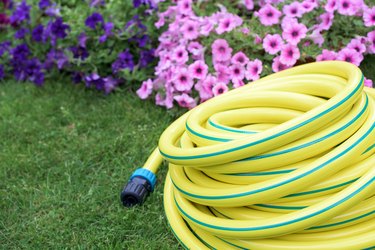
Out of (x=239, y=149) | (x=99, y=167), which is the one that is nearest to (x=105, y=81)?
(x=99, y=167)

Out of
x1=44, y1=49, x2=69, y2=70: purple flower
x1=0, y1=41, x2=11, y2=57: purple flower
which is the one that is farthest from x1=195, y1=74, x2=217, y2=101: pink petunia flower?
x1=0, y1=41, x2=11, y2=57: purple flower

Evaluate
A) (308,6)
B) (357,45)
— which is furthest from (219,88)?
(357,45)

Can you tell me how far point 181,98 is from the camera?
340 centimetres

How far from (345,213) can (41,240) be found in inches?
57.0

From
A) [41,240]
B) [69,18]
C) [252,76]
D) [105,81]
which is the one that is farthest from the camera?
[69,18]

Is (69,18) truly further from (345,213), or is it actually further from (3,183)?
Answer: (345,213)

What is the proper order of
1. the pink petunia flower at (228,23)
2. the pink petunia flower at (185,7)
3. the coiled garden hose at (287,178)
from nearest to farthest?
the coiled garden hose at (287,178), the pink petunia flower at (228,23), the pink petunia flower at (185,7)

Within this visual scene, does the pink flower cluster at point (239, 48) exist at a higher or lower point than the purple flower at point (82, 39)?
higher

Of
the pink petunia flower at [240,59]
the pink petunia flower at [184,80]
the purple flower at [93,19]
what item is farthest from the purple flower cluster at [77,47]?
the pink petunia flower at [240,59]

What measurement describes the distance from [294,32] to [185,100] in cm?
82

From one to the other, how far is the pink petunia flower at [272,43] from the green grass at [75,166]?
2.21 ft

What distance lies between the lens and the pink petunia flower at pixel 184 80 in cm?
343

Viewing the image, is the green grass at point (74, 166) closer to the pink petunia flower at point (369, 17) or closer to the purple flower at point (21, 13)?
the purple flower at point (21, 13)

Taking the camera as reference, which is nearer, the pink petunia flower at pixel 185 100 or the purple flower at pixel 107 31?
the pink petunia flower at pixel 185 100
